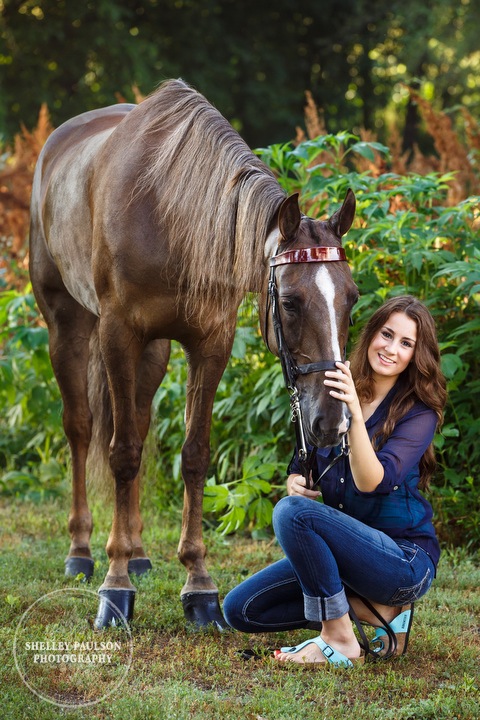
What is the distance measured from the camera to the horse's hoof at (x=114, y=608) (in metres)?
3.06

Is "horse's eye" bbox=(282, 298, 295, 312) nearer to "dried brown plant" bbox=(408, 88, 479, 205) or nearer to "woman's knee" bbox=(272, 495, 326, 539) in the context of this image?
"woman's knee" bbox=(272, 495, 326, 539)

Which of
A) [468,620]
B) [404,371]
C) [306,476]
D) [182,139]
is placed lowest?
[468,620]

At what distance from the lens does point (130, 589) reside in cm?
321

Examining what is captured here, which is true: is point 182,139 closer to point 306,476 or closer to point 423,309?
point 423,309

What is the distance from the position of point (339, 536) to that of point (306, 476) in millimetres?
245

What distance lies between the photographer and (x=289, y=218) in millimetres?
2555

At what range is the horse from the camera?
254cm

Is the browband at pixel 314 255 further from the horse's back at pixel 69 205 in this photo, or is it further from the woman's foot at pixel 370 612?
the horse's back at pixel 69 205

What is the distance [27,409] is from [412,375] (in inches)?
136

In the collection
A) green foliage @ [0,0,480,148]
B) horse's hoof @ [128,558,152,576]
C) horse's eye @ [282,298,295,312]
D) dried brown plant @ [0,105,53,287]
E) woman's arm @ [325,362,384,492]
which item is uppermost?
green foliage @ [0,0,480,148]

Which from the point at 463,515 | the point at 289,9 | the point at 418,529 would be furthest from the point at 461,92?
the point at 418,529

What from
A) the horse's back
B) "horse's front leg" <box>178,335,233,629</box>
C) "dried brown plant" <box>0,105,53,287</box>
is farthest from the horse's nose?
"dried brown plant" <box>0,105,53,287</box>

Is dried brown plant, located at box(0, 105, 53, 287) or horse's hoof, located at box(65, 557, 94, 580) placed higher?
dried brown plant, located at box(0, 105, 53, 287)

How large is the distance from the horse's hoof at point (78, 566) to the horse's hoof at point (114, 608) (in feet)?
2.15
